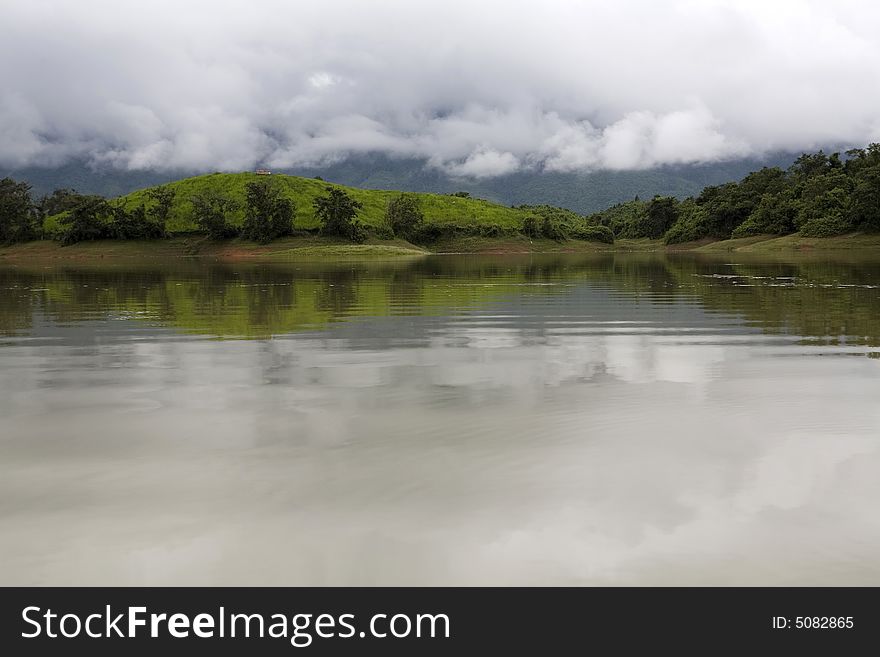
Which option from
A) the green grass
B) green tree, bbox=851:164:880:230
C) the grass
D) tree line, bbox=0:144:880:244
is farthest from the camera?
tree line, bbox=0:144:880:244

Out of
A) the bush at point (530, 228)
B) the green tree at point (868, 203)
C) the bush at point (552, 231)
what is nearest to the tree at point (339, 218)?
the bush at point (530, 228)

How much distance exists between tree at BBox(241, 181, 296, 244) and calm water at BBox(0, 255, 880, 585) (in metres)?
141

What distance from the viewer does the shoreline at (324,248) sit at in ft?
458

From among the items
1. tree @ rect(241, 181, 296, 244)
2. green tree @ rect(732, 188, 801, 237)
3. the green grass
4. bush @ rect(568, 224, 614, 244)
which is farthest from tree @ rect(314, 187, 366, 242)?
green tree @ rect(732, 188, 801, 237)

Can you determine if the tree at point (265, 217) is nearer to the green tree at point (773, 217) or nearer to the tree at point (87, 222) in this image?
the tree at point (87, 222)

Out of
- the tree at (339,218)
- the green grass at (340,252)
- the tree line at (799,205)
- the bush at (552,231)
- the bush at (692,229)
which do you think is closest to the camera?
the tree line at (799,205)

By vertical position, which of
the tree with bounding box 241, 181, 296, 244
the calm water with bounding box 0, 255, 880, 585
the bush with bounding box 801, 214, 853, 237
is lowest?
the calm water with bounding box 0, 255, 880, 585

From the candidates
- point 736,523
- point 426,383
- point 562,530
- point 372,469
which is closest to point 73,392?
point 426,383

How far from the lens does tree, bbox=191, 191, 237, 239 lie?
163375 mm

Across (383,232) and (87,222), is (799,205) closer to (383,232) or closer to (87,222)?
(383,232)

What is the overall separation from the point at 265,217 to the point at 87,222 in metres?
36.7

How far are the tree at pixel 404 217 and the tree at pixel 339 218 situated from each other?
36.7 feet

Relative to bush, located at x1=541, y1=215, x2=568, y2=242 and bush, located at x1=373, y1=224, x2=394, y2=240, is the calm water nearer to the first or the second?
bush, located at x1=373, y1=224, x2=394, y2=240
